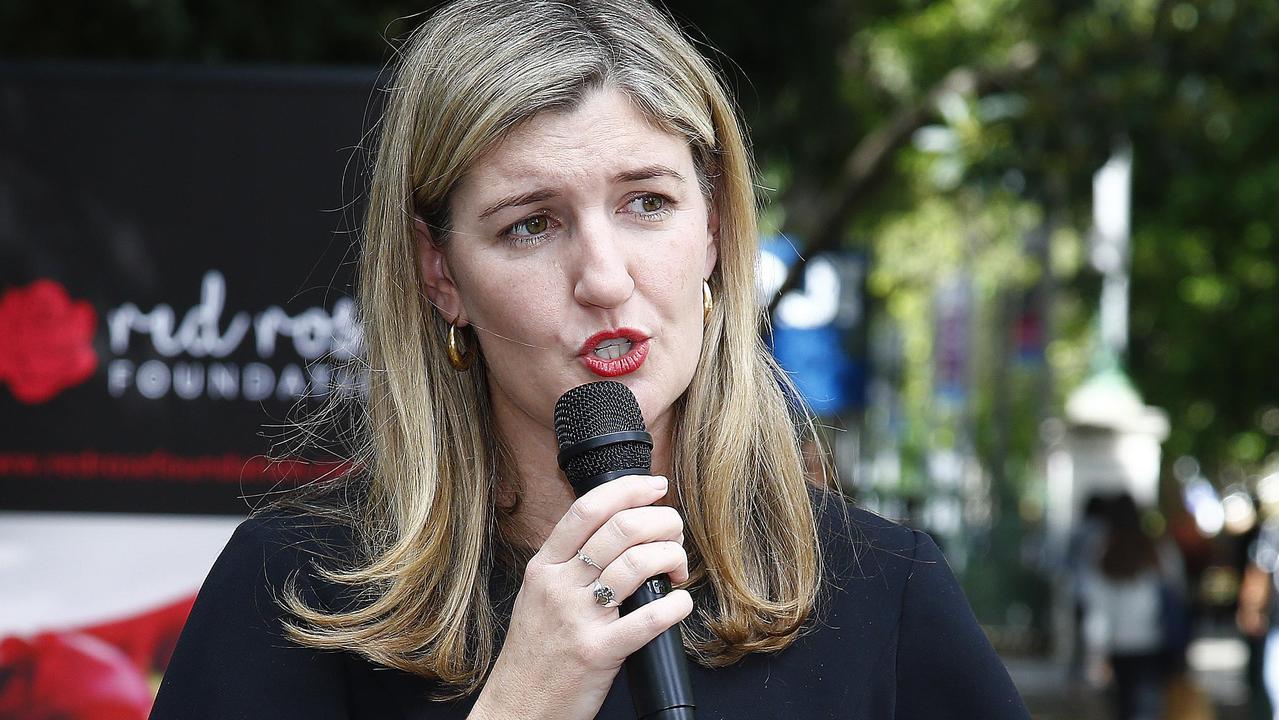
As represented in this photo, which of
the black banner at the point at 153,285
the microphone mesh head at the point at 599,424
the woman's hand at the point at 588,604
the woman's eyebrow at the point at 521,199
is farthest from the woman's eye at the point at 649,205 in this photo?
the black banner at the point at 153,285

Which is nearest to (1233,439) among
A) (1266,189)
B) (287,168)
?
(1266,189)

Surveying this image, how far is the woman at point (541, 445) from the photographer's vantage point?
5.97 ft

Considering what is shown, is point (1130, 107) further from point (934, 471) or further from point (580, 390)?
point (934, 471)

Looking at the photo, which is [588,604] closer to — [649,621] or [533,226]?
[649,621]

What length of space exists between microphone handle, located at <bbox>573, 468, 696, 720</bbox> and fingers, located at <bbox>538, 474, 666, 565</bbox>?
3.1 inches

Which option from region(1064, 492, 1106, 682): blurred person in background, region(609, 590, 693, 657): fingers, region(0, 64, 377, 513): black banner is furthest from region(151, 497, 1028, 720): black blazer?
region(1064, 492, 1106, 682): blurred person in background

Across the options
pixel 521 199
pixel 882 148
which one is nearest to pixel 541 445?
pixel 521 199

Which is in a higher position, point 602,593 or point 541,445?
point 541,445

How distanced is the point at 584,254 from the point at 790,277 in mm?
4289

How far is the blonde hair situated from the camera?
186 centimetres

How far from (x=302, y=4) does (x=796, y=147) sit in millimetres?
3653

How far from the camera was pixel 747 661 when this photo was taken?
6.36 feet

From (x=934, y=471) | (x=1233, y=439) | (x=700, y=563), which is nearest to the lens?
(x=700, y=563)

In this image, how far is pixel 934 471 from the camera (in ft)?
57.4
